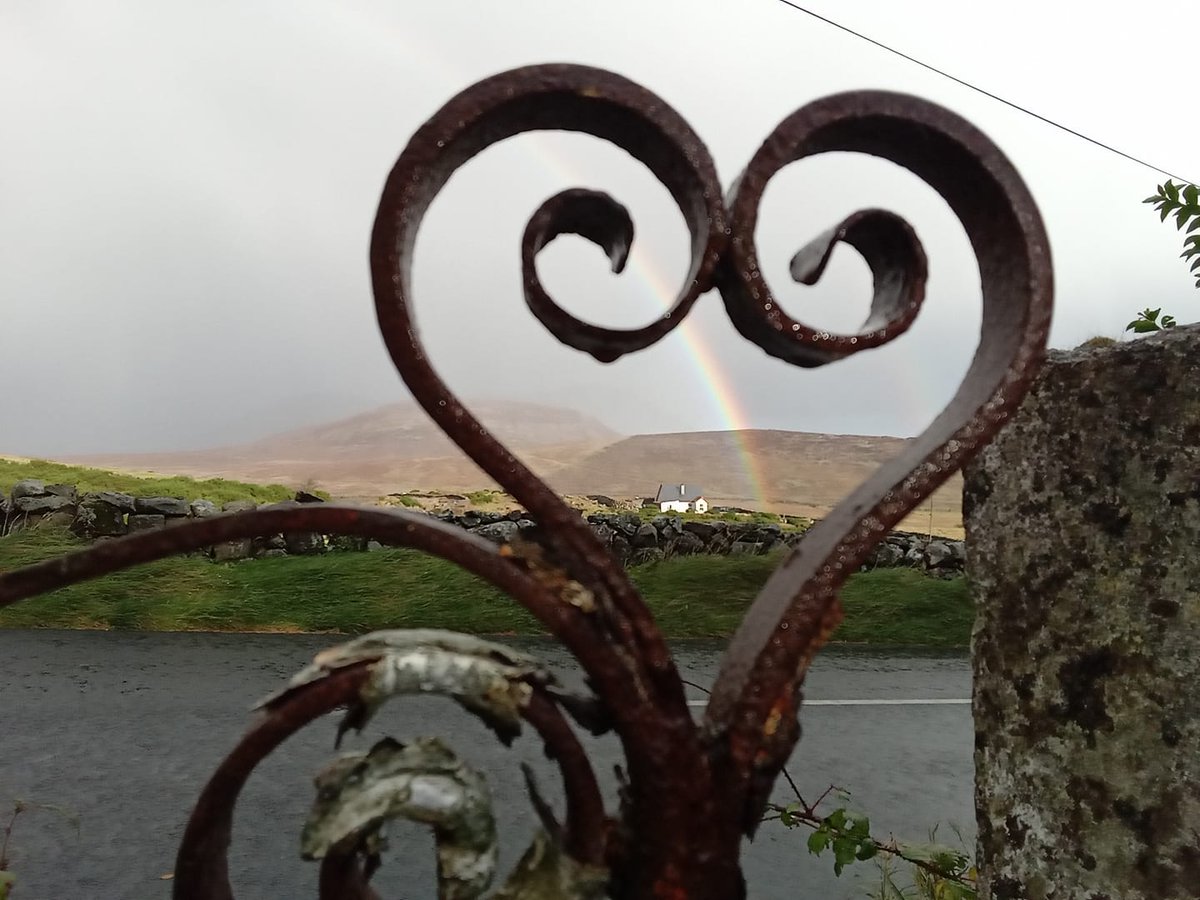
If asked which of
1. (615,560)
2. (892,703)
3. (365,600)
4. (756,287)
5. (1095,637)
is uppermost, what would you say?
(756,287)

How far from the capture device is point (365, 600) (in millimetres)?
5688

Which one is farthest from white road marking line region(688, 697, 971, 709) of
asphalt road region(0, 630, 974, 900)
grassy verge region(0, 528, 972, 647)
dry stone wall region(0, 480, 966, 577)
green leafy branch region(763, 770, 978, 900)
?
dry stone wall region(0, 480, 966, 577)

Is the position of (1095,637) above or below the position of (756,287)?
below

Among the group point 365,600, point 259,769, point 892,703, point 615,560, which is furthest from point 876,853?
point 365,600

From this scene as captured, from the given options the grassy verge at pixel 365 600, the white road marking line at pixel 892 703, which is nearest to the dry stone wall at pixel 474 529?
the grassy verge at pixel 365 600

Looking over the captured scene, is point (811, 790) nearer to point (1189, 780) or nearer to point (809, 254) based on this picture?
point (1189, 780)

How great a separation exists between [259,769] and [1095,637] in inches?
119

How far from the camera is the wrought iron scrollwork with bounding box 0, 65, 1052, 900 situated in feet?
1.84

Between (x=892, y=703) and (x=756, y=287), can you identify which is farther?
(x=892, y=703)

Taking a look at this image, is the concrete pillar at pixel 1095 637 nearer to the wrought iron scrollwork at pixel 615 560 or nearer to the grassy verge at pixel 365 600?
the wrought iron scrollwork at pixel 615 560

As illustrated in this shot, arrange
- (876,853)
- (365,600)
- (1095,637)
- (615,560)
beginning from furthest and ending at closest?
(365,600) → (876,853) → (1095,637) → (615,560)

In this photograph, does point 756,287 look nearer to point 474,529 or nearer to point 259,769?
point 259,769

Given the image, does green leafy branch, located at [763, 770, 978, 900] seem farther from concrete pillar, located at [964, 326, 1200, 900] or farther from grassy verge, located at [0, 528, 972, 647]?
grassy verge, located at [0, 528, 972, 647]

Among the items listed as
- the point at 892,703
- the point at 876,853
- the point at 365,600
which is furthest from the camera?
the point at 365,600
